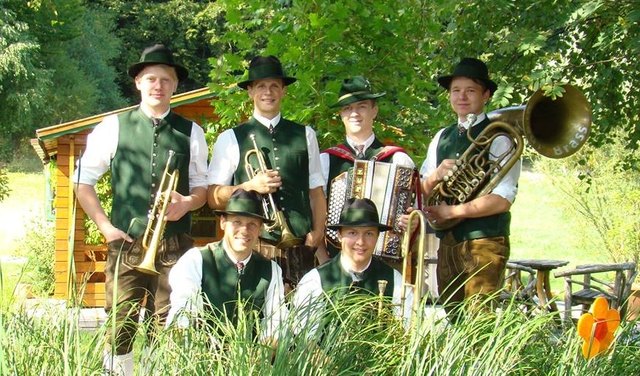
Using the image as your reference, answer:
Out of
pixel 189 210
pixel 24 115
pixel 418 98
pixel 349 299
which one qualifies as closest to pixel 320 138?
pixel 418 98

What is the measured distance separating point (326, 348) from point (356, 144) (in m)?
1.99

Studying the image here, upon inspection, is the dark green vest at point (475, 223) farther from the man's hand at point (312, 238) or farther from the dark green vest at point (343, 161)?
the man's hand at point (312, 238)

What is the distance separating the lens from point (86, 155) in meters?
5.40

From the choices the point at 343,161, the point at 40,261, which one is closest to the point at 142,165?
the point at 343,161

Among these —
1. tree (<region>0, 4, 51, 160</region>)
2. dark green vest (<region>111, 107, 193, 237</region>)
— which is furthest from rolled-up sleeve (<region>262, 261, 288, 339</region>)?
tree (<region>0, 4, 51, 160</region>)

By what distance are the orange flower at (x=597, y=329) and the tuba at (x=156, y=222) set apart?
1.97 meters

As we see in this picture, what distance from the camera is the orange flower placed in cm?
416

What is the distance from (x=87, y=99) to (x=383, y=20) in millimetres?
34605

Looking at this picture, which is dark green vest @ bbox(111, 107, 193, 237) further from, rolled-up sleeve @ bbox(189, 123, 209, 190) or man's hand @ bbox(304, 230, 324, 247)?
man's hand @ bbox(304, 230, 324, 247)

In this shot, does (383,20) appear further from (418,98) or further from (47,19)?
(47,19)

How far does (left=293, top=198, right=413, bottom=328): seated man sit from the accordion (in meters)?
0.27

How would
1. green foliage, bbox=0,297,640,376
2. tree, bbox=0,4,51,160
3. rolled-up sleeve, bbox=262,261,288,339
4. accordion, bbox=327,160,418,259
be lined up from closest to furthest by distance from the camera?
1. green foliage, bbox=0,297,640,376
2. rolled-up sleeve, bbox=262,261,288,339
3. accordion, bbox=327,160,418,259
4. tree, bbox=0,4,51,160

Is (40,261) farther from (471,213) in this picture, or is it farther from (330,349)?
(330,349)

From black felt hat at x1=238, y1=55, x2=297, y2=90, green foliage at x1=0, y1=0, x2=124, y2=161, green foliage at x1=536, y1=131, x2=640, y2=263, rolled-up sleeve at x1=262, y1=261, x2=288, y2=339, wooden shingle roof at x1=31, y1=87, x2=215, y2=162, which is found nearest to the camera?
rolled-up sleeve at x1=262, y1=261, x2=288, y2=339
